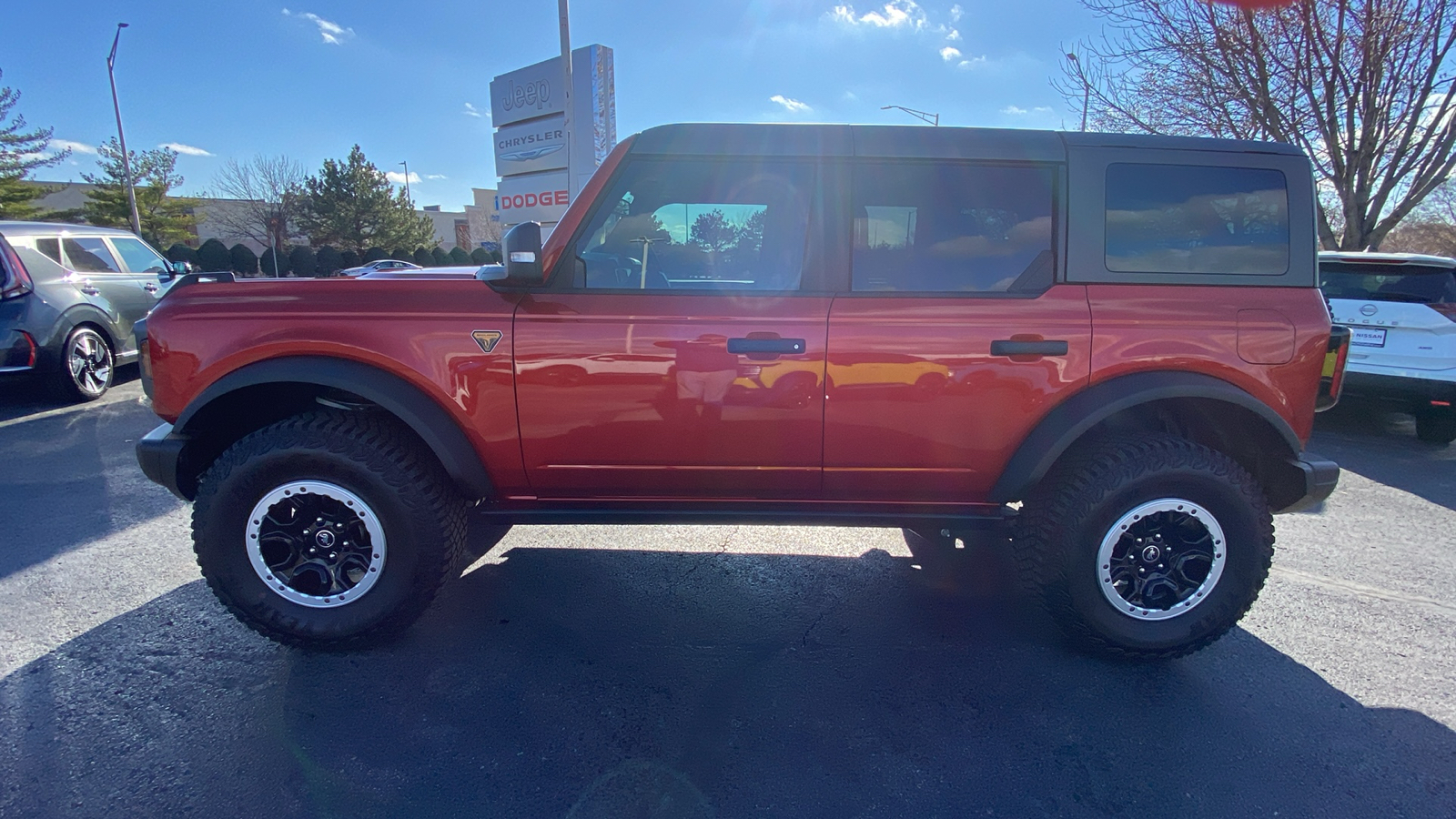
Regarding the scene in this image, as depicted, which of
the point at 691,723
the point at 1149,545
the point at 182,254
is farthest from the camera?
the point at 182,254

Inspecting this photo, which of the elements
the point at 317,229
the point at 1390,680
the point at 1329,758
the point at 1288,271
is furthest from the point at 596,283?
the point at 317,229

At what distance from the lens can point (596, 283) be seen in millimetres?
2666

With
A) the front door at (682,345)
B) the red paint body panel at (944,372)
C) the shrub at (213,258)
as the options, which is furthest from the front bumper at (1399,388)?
the shrub at (213,258)

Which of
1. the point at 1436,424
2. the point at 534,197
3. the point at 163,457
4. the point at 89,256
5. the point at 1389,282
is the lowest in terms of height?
Result: the point at 1436,424

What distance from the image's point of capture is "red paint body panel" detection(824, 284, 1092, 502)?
253cm

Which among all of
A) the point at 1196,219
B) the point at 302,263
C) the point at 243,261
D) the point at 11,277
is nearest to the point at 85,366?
the point at 11,277

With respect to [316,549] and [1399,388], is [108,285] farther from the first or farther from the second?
[1399,388]

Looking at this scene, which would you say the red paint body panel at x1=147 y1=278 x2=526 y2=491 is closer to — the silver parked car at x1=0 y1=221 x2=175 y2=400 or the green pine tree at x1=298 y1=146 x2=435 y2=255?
the silver parked car at x1=0 y1=221 x2=175 y2=400

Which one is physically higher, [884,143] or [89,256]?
[89,256]

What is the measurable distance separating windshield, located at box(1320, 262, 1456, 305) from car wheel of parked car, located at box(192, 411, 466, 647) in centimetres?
651

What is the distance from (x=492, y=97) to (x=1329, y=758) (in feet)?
52.1

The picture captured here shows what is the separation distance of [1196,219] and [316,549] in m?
3.64

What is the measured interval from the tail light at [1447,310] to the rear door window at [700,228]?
582cm

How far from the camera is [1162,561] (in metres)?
2.68
